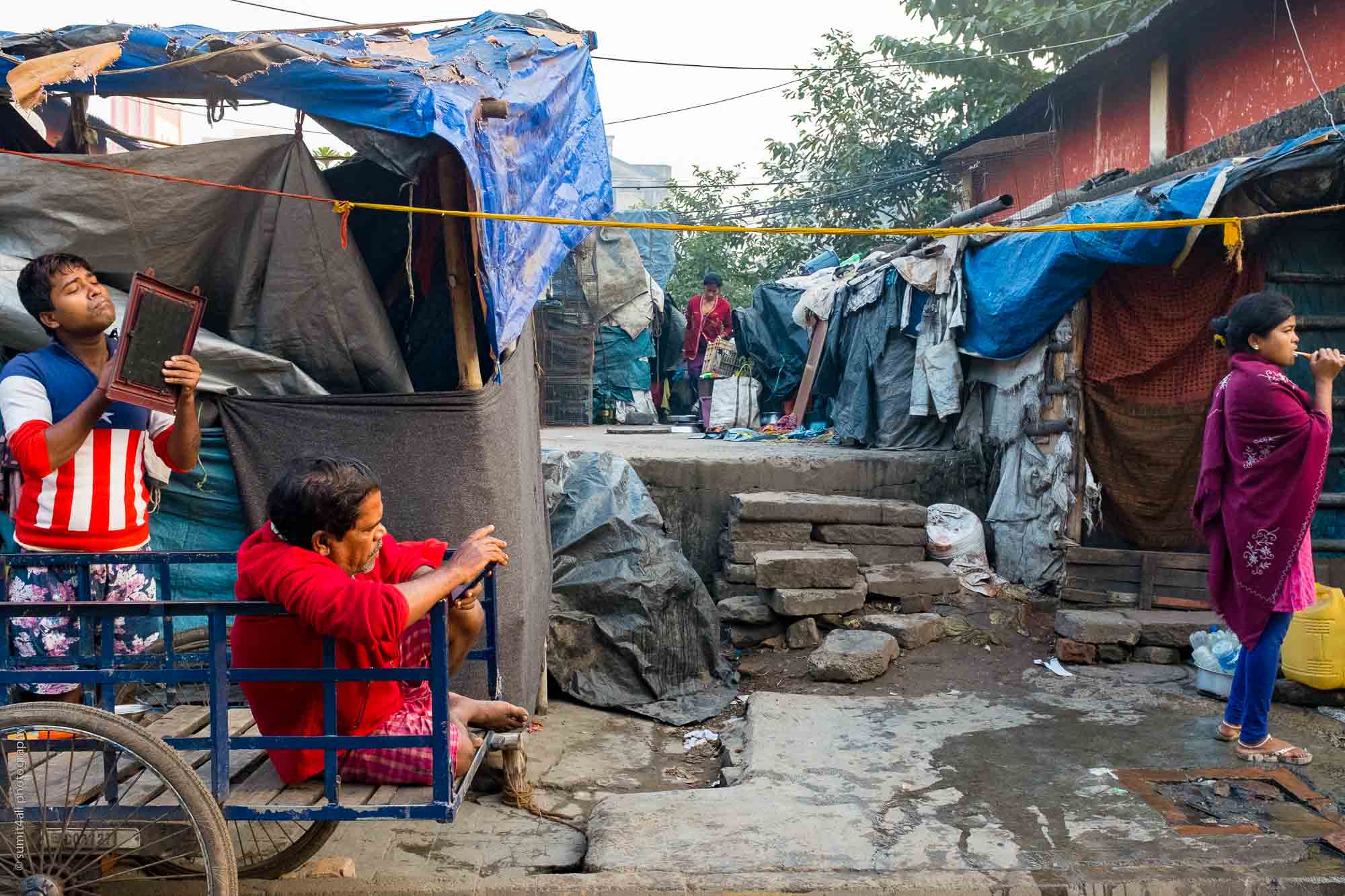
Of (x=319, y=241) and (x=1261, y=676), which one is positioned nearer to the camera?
(x=319, y=241)

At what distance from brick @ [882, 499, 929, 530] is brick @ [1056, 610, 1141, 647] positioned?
1.26 m

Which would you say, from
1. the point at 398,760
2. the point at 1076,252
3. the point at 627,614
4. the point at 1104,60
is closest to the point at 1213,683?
the point at 1076,252

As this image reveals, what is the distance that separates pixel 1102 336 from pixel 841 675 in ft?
9.04

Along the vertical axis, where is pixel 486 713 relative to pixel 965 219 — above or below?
below

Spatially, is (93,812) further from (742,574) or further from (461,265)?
(742,574)

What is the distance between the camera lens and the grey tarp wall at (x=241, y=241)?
3945mm

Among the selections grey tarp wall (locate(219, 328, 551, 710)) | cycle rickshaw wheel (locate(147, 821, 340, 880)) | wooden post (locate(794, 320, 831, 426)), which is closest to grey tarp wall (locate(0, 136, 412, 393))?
grey tarp wall (locate(219, 328, 551, 710))

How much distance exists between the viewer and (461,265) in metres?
4.01

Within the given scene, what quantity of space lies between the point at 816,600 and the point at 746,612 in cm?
46

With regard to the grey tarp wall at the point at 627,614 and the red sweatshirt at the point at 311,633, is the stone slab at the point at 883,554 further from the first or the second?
the red sweatshirt at the point at 311,633

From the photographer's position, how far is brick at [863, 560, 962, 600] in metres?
6.56

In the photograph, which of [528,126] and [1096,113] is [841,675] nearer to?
[528,126]

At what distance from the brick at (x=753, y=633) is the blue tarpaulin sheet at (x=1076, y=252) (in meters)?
2.39

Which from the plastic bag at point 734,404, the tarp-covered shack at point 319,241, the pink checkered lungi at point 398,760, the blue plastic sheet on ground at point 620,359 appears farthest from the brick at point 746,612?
the blue plastic sheet on ground at point 620,359
